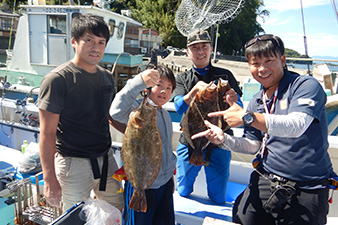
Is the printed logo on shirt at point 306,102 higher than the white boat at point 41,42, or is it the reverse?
the white boat at point 41,42

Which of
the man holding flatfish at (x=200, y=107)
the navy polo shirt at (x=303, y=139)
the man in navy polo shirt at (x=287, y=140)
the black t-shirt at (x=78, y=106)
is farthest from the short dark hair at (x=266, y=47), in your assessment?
the black t-shirt at (x=78, y=106)

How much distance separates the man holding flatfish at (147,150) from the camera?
1883 mm

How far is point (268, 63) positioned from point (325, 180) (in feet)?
3.41

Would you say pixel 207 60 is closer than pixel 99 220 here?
No

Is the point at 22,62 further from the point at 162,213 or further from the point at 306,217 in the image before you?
the point at 306,217

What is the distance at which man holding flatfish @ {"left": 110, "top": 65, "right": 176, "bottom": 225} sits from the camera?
1.88 meters

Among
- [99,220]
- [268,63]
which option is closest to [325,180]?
[268,63]

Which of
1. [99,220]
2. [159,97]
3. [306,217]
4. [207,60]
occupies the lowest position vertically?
[99,220]

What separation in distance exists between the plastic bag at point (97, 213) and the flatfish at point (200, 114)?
97 cm

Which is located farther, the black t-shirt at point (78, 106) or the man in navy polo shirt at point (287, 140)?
the black t-shirt at point (78, 106)

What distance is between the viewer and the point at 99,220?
7.44 ft

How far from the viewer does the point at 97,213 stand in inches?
89.8

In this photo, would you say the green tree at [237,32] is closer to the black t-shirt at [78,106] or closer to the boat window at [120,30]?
the boat window at [120,30]

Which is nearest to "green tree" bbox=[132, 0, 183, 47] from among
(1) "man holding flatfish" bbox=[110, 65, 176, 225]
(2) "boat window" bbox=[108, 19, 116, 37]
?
(2) "boat window" bbox=[108, 19, 116, 37]
